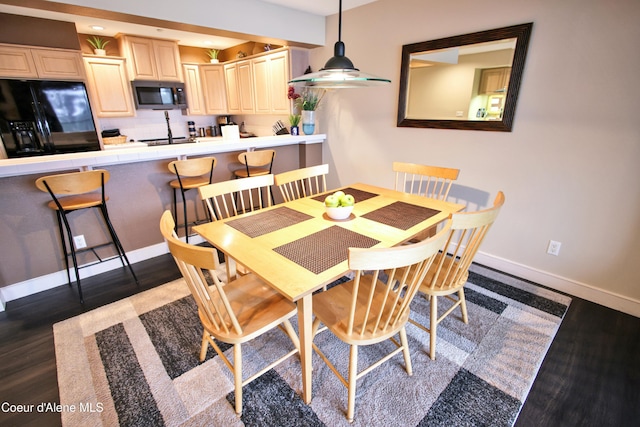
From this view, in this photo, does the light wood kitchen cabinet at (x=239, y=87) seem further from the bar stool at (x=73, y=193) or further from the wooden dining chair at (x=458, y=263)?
the wooden dining chair at (x=458, y=263)

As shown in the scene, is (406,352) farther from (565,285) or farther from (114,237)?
(114,237)

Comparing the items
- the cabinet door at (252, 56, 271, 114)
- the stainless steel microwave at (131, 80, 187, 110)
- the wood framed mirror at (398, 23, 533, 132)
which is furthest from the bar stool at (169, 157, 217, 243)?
the stainless steel microwave at (131, 80, 187, 110)

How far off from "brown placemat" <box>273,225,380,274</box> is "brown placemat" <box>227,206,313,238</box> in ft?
0.75

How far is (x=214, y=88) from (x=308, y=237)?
15.3 feet

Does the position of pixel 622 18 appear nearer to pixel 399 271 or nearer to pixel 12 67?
pixel 399 271

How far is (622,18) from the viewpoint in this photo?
1789 mm

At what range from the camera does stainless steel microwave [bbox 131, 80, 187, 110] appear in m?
4.44

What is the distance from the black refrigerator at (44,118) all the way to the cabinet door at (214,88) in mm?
1791

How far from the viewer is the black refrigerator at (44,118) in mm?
3426

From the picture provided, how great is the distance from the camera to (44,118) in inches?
142

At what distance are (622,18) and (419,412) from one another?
2.59 meters

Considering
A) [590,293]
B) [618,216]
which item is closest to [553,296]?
[590,293]

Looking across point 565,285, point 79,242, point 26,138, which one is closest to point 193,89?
point 26,138

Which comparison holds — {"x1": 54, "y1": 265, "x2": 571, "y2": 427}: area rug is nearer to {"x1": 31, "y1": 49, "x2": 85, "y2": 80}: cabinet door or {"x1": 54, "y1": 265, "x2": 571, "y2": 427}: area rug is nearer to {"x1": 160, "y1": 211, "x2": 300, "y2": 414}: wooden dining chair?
{"x1": 160, "y1": 211, "x2": 300, "y2": 414}: wooden dining chair
